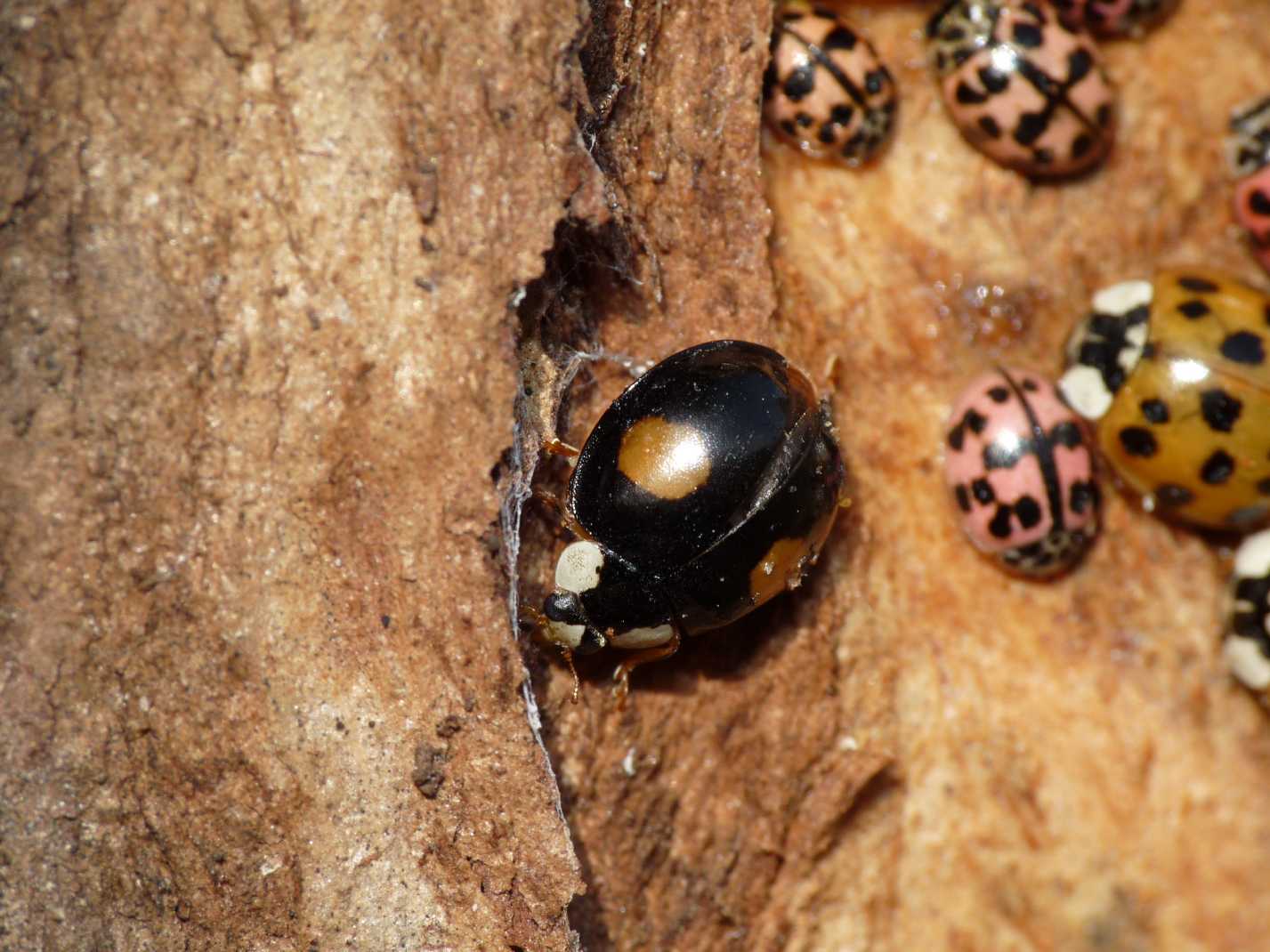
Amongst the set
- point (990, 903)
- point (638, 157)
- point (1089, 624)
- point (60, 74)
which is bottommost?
point (990, 903)

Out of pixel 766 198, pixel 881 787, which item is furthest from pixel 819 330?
pixel 881 787

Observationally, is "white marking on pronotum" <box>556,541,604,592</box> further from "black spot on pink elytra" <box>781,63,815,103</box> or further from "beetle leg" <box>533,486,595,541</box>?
"black spot on pink elytra" <box>781,63,815,103</box>

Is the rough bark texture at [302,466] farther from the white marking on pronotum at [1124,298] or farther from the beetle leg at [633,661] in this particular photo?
the white marking on pronotum at [1124,298]

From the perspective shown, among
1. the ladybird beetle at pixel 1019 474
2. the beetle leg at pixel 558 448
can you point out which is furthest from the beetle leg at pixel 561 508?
the ladybird beetle at pixel 1019 474

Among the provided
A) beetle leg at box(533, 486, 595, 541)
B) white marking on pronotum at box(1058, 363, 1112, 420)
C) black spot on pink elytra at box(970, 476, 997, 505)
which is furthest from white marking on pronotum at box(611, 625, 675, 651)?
white marking on pronotum at box(1058, 363, 1112, 420)

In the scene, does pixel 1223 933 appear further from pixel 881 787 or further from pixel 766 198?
pixel 766 198

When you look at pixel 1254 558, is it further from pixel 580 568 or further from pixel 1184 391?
pixel 580 568

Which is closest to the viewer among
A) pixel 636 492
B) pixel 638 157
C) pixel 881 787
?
pixel 636 492
